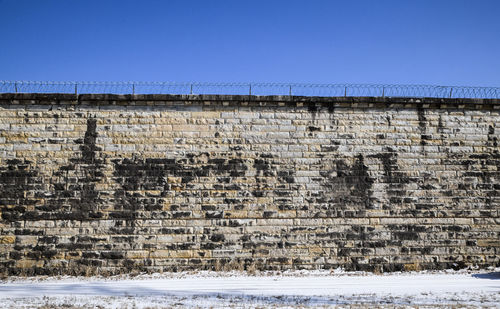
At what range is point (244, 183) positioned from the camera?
888cm

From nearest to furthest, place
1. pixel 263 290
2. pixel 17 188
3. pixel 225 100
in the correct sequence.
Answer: pixel 263 290, pixel 17 188, pixel 225 100

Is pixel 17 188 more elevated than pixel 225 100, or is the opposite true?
pixel 225 100

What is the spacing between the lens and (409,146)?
9250 millimetres

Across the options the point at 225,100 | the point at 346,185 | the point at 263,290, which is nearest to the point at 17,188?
the point at 225,100

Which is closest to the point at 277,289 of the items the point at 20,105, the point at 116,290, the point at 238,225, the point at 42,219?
the point at 238,225

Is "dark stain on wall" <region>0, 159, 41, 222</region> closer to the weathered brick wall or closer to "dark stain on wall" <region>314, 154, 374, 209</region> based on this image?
the weathered brick wall

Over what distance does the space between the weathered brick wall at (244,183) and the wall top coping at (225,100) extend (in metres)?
0.03

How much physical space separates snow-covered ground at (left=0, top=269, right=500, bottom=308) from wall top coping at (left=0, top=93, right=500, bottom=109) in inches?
157

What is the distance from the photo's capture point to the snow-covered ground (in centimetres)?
606

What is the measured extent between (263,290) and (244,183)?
104 inches

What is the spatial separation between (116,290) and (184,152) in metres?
3.34

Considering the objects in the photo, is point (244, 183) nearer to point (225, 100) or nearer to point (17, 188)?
point (225, 100)

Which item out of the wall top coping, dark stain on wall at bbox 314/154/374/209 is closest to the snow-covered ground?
dark stain on wall at bbox 314/154/374/209

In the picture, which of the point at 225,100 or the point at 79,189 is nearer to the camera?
the point at 79,189
